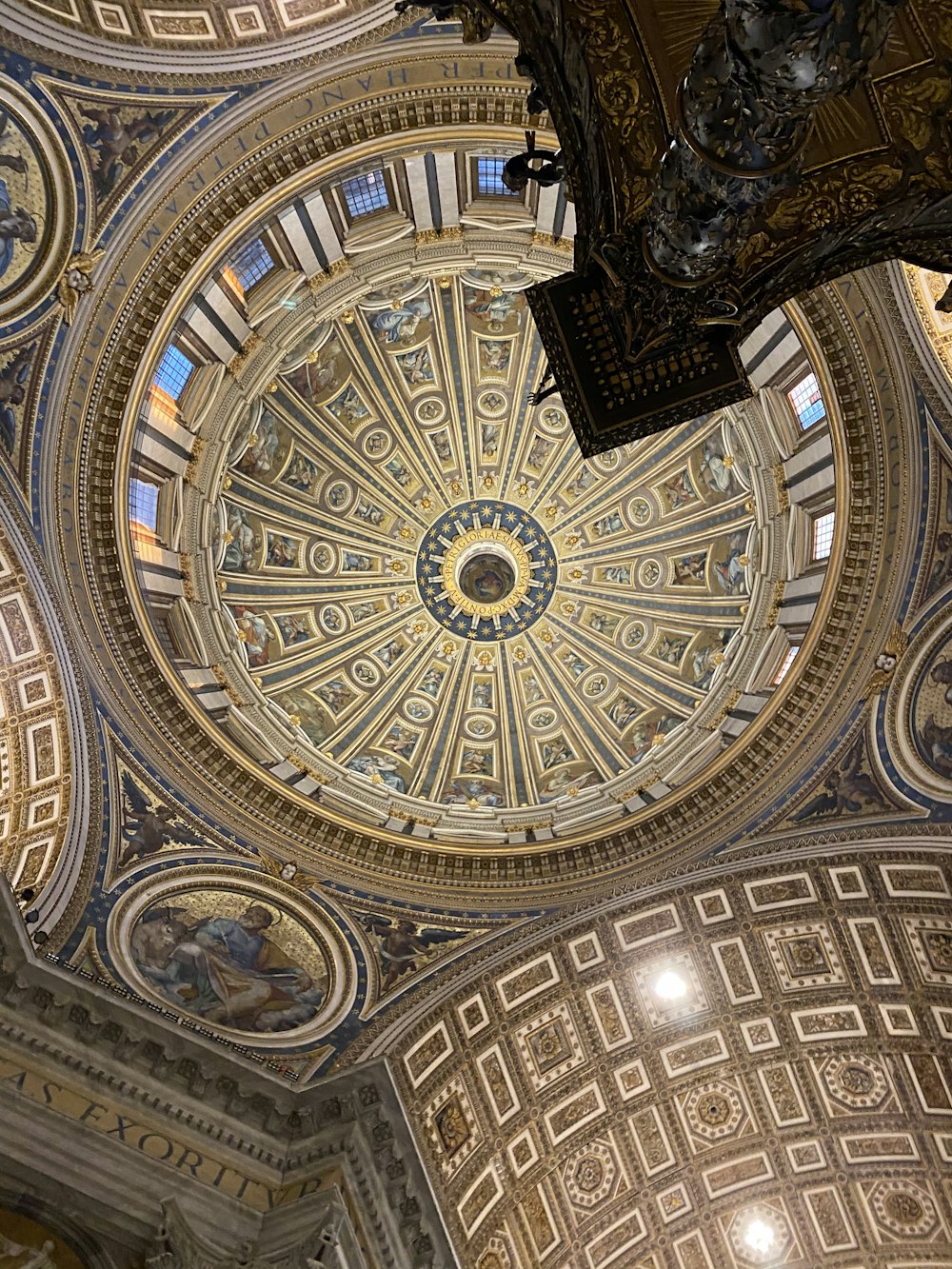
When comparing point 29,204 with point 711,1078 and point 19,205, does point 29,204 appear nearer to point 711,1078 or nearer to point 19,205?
point 19,205

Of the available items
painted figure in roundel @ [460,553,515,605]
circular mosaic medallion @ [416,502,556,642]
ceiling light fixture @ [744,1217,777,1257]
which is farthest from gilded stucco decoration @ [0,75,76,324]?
ceiling light fixture @ [744,1217,777,1257]

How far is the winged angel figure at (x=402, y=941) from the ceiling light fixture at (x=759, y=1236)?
24.5 ft

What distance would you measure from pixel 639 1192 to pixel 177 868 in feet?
30.7

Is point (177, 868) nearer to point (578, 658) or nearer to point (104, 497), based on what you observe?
point (104, 497)

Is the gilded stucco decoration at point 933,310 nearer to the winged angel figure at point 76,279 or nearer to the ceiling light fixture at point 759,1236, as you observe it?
the winged angel figure at point 76,279

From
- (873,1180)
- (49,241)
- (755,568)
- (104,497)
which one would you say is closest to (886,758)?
(755,568)

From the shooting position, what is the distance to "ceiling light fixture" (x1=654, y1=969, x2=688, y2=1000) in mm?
17906

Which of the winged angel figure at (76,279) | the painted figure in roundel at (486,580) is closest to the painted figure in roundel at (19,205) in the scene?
the winged angel figure at (76,279)

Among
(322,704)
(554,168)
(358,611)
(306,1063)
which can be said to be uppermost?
(358,611)

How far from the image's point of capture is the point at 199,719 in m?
16.2

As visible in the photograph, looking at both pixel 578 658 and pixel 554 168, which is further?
pixel 578 658

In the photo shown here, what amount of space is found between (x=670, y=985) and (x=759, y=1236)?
4701mm

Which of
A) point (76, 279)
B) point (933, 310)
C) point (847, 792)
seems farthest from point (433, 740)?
point (933, 310)

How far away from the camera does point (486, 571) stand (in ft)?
76.4
